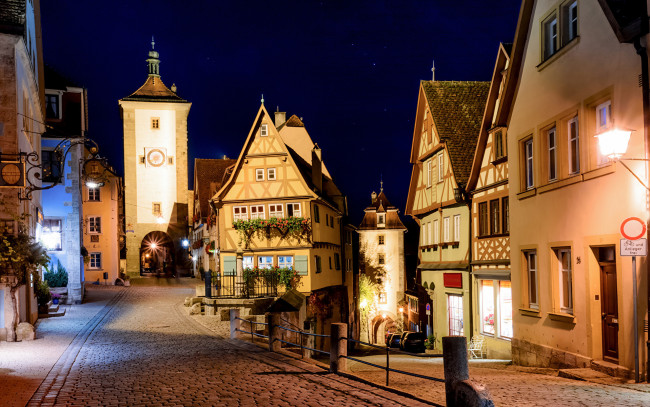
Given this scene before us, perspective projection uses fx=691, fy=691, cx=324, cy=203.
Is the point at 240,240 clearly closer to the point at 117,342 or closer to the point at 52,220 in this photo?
the point at 52,220

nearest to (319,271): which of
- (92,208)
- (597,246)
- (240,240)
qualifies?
(240,240)

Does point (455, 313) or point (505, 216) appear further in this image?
point (455, 313)

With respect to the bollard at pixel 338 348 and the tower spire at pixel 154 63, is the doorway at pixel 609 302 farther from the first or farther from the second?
the tower spire at pixel 154 63

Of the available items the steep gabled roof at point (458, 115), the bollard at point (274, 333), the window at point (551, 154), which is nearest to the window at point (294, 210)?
the steep gabled roof at point (458, 115)

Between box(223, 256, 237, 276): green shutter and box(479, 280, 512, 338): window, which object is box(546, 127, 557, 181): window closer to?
box(479, 280, 512, 338): window

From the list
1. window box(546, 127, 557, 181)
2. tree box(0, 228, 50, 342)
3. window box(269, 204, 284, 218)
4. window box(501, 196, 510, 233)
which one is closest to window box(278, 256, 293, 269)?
window box(269, 204, 284, 218)

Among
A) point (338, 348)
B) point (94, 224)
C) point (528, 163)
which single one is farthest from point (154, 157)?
point (338, 348)

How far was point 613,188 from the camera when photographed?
1270 centimetres

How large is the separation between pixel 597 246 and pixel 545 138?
12.1 ft

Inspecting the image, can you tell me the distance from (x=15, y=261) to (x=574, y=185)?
1427 cm

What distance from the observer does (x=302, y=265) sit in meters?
35.8

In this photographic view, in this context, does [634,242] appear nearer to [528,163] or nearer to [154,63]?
[528,163]

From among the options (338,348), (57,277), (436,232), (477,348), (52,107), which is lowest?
(477,348)

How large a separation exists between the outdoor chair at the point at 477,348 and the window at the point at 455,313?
1.57m
